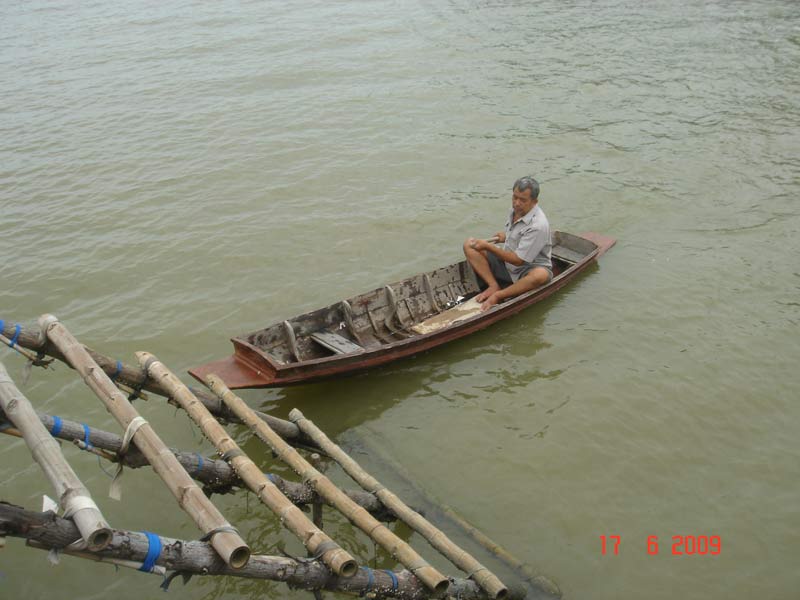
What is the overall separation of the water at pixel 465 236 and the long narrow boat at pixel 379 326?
0.43 meters

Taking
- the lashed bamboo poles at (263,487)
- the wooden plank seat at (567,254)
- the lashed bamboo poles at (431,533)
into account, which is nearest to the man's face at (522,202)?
the wooden plank seat at (567,254)

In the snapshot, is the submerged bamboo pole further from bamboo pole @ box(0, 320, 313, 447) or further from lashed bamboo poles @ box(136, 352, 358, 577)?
bamboo pole @ box(0, 320, 313, 447)

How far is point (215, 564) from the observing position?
11.9 feet

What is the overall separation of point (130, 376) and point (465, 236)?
686cm

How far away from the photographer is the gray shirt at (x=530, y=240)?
8.70 m

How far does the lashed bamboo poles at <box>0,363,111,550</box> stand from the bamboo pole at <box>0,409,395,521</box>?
0.22m

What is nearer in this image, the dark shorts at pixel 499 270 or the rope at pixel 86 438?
the rope at pixel 86 438

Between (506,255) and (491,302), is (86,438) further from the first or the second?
(506,255)

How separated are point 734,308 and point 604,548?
470cm

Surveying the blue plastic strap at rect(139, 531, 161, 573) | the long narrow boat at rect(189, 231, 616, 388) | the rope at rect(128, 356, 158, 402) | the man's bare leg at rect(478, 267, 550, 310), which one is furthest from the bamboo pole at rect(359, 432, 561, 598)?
the blue plastic strap at rect(139, 531, 161, 573)

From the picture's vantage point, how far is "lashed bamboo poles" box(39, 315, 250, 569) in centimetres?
360

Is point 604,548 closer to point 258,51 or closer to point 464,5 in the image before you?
point 258,51

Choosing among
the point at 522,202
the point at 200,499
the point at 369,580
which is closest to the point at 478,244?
the point at 522,202
